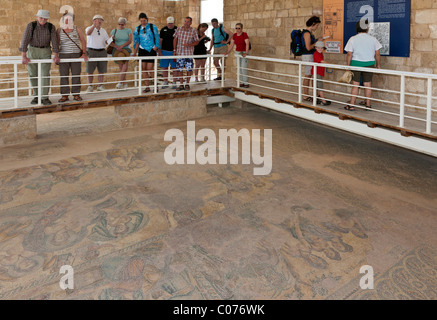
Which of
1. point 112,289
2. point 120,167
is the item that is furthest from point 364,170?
point 112,289

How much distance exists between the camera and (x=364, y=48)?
5.81m

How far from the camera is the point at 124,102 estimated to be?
7.36 meters

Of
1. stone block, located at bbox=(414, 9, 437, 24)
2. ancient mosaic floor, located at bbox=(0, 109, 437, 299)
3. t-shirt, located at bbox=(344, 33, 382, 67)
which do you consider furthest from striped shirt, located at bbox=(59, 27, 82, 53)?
stone block, located at bbox=(414, 9, 437, 24)

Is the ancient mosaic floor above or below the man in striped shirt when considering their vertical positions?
below

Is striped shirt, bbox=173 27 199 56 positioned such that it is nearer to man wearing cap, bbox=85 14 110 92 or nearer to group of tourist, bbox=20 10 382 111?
group of tourist, bbox=20 10 382 111

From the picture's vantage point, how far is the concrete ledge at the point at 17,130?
250 inches

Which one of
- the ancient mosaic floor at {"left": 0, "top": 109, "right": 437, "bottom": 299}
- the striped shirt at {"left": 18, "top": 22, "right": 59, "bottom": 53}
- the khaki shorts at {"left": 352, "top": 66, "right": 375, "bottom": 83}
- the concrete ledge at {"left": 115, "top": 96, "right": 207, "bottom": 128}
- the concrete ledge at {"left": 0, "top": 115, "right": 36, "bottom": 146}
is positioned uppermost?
the striped shirt at {"left": 18, "top": 22, "right": 59, "bottom": 53}

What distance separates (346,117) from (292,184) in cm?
152

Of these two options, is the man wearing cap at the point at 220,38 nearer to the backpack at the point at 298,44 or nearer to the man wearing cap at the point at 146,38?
the man wearing cap at the point at 146,38

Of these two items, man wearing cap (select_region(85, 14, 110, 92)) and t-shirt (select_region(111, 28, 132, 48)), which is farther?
t-shirt (select_region(111, 28, 132, 48))

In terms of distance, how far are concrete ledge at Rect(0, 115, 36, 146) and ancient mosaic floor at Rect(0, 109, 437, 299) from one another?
Answer: 0.97ft

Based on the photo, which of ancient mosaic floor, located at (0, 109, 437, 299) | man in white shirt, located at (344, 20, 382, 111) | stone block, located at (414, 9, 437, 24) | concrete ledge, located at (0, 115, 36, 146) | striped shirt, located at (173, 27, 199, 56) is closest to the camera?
ancient mosaic floor, located at (0, 109, 437, 299)

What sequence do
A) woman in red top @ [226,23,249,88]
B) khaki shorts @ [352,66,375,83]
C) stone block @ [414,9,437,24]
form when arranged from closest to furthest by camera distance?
khaki shorts @ [352,66,375,83] → stone block @ [414,9,437,24] → woman in red top @ [226,23,249,88]

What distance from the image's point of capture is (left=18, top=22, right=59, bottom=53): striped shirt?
20.2 feet
